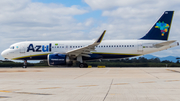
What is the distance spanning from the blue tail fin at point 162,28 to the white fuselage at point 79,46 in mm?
791

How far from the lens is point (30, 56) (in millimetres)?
30328

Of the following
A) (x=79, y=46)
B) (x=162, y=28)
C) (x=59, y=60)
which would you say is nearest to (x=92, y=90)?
(x=59, y=60)

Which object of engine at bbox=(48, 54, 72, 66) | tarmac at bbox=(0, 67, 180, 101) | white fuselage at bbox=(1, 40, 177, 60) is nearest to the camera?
tarmac at bbox=(0, 67, 180, 101)

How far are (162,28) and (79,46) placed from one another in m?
11.3

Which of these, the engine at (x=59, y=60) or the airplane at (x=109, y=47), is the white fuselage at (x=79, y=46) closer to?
the airplane at (x=109, y=47)

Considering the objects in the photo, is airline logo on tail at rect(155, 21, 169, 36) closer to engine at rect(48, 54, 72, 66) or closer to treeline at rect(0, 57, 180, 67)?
treeline at rect(0, 57, 180, 67)

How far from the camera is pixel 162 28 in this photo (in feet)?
95.8

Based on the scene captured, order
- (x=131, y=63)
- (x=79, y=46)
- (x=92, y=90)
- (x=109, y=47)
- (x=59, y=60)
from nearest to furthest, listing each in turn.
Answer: (x=92, y=90) < (x=59, y=60) < (x=109, y=47) < (x=79, y=46) < (x=131, y=63)

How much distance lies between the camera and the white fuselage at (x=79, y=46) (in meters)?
28.8

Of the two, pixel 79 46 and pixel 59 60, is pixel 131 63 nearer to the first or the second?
pixel 79 46

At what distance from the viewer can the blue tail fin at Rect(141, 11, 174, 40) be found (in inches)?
1146

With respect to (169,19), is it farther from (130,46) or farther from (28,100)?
(28,100)

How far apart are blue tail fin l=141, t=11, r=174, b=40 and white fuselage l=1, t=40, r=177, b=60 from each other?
79 cm

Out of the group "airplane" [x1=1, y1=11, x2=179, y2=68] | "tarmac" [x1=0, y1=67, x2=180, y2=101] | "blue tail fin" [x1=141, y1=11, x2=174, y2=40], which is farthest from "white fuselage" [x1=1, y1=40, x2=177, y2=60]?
"tarmac" [x1=0, y1=67, x2=180, y2=101]
